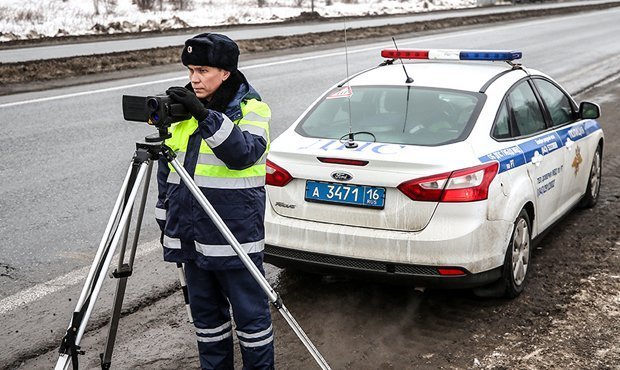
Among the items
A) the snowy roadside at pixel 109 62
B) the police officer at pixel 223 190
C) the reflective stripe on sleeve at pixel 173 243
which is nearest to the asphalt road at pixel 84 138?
the snowy roadside at pixel 109 62

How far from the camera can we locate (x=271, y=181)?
4.94m

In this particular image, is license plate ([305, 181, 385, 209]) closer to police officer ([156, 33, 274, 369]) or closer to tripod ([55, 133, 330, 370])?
police officer ([156, 33, 274, 369])

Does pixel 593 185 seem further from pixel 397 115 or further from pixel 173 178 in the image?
pixel 173 178

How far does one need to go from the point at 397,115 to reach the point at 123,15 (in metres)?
33.7

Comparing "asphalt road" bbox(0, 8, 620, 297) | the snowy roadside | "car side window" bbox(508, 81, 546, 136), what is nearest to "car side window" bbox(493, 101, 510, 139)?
"car side window" bbox(508, 81, 546, 136)

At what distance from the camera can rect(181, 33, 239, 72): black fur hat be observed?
338cm

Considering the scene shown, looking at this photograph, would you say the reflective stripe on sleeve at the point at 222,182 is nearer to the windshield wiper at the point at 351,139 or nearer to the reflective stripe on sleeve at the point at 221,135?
the reflective stripe on sleeve at the point at 221,135

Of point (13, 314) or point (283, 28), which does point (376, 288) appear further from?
point (283, 28)

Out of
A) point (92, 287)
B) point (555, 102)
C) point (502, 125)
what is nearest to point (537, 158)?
point (502, 125)

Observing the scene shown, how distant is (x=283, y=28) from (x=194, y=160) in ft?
84.3

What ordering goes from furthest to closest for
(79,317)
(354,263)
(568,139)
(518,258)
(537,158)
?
(568,139), (537,158), (518,258), (354,263), (79,317)

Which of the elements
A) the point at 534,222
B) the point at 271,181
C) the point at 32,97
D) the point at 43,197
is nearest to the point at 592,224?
the point at 534,222

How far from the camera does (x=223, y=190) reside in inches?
134

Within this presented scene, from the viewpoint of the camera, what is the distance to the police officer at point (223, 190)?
3402mm
